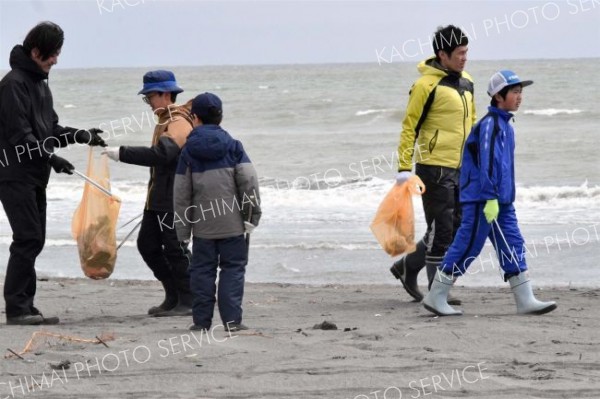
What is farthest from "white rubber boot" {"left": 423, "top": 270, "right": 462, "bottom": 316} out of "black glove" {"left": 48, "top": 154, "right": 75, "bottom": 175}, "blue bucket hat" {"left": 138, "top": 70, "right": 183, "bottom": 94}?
"black glove" {"left": 48, "top": 154, "right": 75, "bottom": 175}

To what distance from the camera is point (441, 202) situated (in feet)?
22.5

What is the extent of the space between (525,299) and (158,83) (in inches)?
106

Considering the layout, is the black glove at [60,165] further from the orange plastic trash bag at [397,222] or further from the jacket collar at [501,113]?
the jacket collar at [501,113]

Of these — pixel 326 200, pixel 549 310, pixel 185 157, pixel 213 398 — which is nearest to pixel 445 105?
pixel 549 310

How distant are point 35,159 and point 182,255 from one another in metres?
1.18

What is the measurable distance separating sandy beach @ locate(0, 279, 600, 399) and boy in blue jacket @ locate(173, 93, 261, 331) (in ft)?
0.86

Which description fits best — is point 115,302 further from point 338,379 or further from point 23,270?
point 338,379

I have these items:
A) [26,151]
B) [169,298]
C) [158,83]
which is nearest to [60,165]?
[26,151]

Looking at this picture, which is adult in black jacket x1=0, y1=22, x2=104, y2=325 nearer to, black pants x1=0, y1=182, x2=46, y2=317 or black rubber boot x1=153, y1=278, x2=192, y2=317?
black pants x1=0, y1=182, x2=46, y2=317

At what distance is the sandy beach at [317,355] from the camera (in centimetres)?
454

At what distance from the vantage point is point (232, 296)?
5.91 m

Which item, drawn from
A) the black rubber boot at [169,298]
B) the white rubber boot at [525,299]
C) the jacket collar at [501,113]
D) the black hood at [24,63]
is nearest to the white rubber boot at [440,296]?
the white rubber boot at [525,299]

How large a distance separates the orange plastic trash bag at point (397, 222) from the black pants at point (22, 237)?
7.49ft

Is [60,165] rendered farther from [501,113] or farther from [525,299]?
[525,299]
